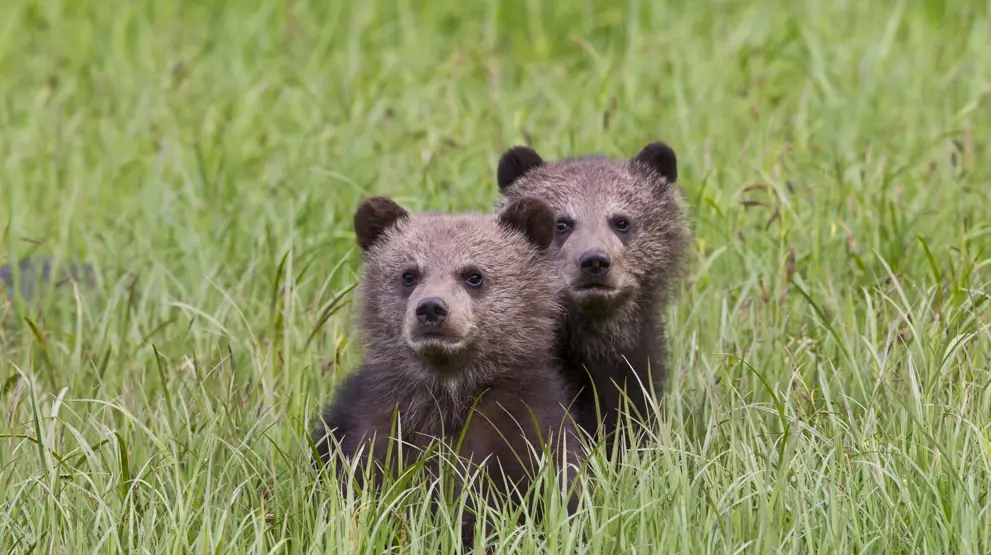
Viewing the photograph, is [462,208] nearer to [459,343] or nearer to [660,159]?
[660,159]

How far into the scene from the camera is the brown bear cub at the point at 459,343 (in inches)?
209

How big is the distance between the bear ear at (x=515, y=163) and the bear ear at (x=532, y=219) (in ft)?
2.42

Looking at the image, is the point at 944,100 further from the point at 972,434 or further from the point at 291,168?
the point at 972,434

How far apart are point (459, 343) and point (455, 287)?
0.82 ft

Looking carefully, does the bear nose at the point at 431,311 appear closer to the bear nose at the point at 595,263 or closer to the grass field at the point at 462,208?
the grass field at the point at 462,208

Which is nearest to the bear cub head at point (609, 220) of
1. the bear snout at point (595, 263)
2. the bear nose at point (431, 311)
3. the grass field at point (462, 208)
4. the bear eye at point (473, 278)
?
the bear snout at point (595, 263)

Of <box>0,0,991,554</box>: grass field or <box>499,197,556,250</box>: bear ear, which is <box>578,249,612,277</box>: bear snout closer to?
<box>499,197,556,250</box>: bear ear

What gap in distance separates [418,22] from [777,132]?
13.0 ft

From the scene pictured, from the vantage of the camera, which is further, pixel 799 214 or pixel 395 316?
pixel 799 214

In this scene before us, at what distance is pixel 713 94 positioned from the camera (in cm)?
994

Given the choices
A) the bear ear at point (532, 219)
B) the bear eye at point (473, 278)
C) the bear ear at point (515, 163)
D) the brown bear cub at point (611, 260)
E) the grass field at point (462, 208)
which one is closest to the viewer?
the grass field at point (462, 208)

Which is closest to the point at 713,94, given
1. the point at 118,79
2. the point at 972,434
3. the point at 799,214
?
the point at 799,214

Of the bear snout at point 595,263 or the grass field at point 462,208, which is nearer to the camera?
the grass field at point 462,208

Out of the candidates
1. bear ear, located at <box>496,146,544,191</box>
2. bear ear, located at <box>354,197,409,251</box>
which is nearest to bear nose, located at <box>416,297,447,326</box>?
bear ear, located at <box>354,197,409,251</box>
